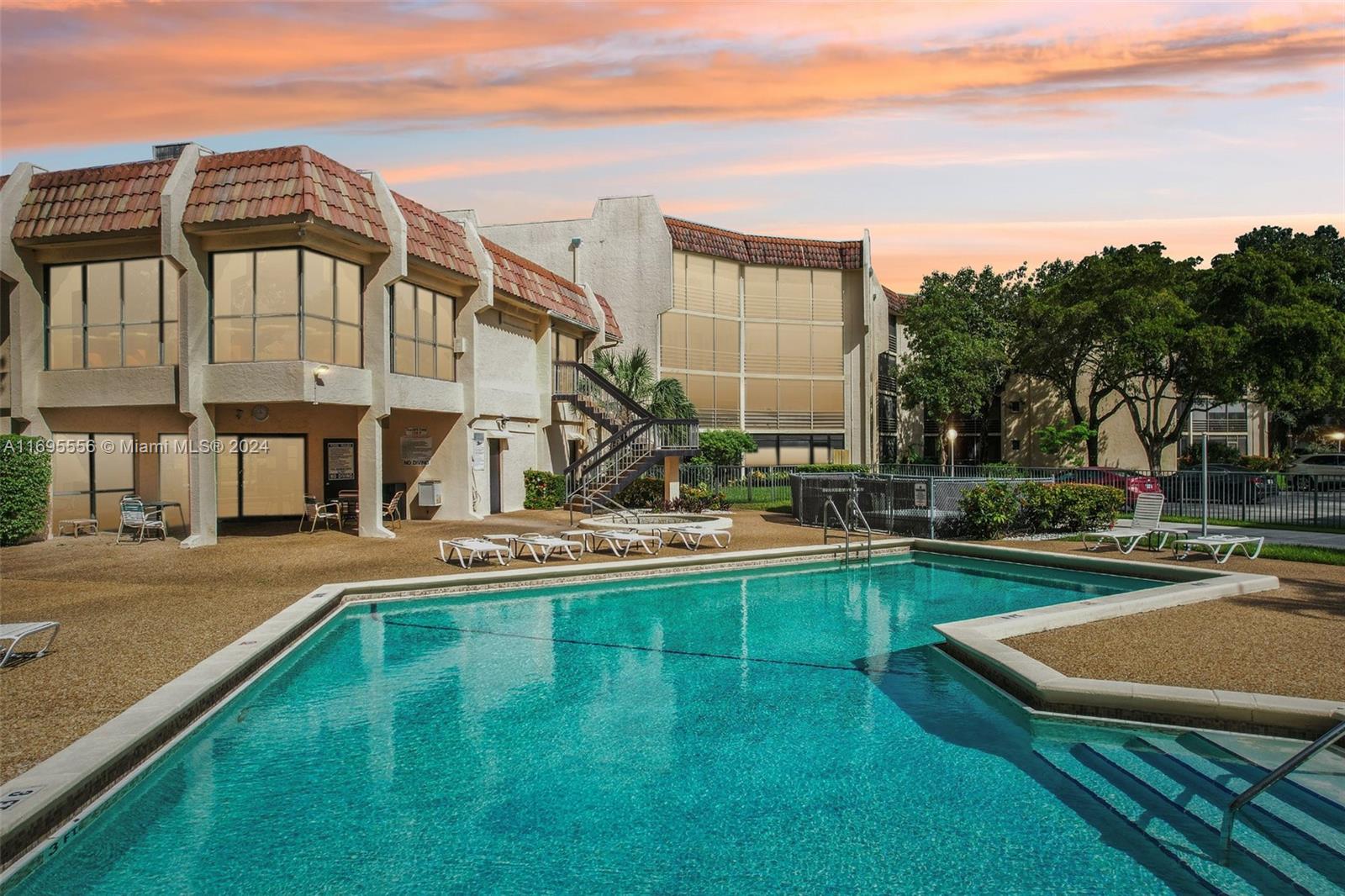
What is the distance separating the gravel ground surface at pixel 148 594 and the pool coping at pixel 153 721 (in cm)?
25

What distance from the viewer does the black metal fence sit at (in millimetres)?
20656

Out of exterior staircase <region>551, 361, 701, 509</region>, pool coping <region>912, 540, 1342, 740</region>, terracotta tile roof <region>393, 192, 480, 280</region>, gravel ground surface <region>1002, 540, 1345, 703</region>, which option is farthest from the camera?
exterior staircase <region>551, 361, 701, 509</region>

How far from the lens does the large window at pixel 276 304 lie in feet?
59.4

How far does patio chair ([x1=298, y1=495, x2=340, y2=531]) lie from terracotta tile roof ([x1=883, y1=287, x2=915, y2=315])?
3407cm

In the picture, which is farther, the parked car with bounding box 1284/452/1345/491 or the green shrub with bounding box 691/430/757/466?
the parked car with bounding box 1284/452/1345/491

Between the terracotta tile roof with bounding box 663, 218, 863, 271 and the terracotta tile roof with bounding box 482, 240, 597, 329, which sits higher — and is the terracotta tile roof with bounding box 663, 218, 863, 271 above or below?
above

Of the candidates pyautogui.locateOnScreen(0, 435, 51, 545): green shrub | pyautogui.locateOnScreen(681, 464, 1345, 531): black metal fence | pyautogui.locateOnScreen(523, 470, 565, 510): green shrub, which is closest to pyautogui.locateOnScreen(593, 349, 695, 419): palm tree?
pyautogui.locateOnScreen(681, 464, 1345, 531): black metal fence

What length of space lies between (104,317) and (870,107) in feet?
55.6

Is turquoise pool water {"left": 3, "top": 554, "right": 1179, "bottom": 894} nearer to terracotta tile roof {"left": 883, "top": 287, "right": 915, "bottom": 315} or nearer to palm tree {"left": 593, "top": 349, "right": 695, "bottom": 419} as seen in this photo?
palm tree {"left": 593, "top": 349, "right": 695, "bottom": 419}

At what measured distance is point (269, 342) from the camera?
1875 centimetres

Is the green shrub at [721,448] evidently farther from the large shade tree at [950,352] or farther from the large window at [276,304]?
the large window at [276,304]

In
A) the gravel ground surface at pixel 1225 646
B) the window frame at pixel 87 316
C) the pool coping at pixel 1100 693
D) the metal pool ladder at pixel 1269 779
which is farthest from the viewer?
the window frame at pixel 87 316

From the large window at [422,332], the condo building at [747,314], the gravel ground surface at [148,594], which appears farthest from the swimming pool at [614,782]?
the condo building at [747,314]

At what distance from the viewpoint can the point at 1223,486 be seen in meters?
26.5
